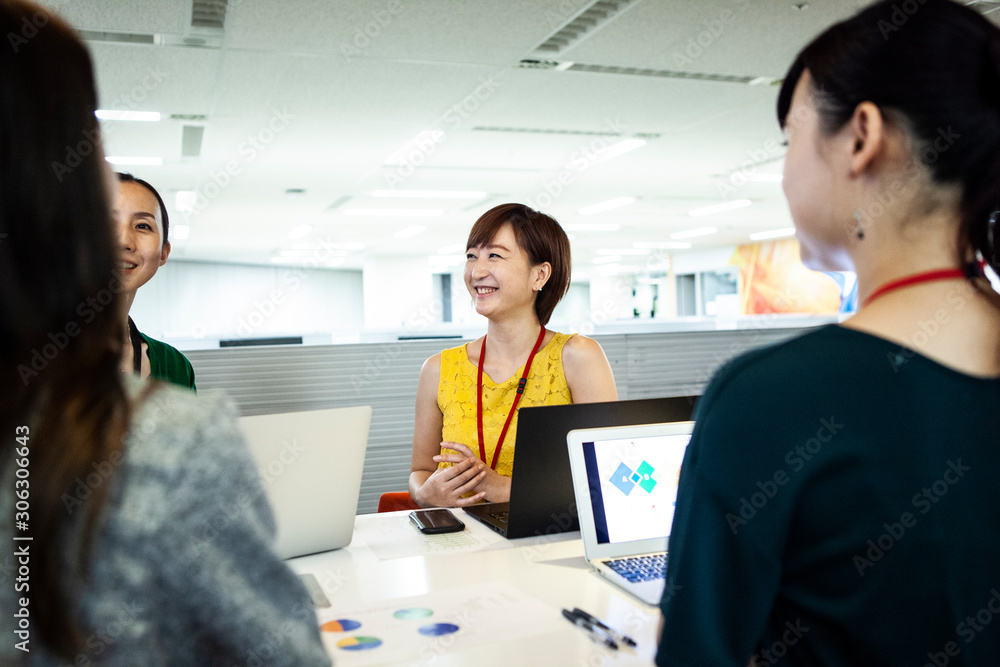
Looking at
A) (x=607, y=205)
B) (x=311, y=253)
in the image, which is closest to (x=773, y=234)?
(x=607, y=205)

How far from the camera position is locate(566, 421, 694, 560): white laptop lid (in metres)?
1.43

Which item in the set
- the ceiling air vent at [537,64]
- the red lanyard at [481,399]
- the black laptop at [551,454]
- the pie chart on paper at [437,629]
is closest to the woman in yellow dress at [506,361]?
the red lanyard at [481,399]

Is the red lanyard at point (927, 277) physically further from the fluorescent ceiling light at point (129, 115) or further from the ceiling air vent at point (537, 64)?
the fluorescent ceiling light at point (129, 115)

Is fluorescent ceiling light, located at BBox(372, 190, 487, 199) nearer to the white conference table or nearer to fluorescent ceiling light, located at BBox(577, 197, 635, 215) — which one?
fluorescent ceiling light, located at BBox(577, 197, 635, 215)

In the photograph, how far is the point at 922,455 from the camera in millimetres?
641

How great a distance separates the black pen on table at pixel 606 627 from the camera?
1091mm

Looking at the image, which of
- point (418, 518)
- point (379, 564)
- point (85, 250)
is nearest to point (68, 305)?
point (85, 250)

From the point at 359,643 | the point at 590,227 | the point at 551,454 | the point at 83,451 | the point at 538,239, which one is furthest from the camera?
the point at 590,227

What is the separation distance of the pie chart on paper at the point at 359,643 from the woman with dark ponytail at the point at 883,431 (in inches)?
21.3

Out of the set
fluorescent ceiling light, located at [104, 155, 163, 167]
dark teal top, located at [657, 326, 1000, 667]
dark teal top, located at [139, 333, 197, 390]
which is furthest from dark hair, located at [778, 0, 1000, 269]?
fluorescent ceiling light, located at [104, 155, 163, 167]

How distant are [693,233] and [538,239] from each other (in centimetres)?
1091

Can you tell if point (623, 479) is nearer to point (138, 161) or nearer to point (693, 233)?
point (138, 161)

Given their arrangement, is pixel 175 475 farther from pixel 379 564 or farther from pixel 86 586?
pixel 379 564

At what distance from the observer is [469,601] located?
127cm
